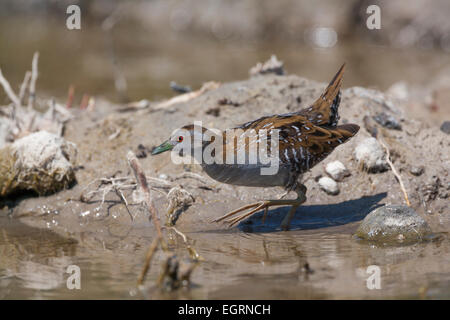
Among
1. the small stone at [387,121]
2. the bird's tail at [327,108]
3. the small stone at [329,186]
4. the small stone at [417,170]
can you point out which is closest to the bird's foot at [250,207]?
the small stone at [329,186]

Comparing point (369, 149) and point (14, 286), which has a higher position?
point (369, 149)

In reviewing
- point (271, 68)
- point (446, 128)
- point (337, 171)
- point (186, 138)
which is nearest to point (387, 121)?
point (446, 128)

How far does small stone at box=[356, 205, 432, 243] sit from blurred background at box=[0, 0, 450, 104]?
626 cm

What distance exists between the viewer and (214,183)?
6660 millimetres

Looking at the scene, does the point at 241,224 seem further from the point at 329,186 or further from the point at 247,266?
the point at 247,266

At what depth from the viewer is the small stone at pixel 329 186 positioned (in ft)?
21.4

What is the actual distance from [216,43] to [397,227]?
12.6m

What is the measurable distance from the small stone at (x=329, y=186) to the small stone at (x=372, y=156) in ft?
1.25

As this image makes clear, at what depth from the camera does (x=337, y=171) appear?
6602mm

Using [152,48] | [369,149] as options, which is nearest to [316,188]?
[369,149]

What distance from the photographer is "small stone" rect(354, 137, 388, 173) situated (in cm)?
656

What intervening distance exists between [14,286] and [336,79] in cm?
361
